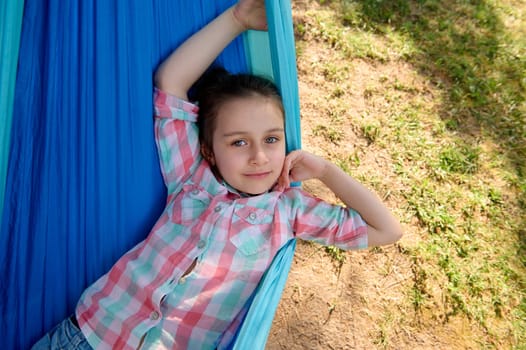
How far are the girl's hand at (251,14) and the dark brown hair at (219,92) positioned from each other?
154 mm

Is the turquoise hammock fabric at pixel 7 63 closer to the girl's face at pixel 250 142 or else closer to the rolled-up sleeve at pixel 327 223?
the girl's face at pixel 250 142

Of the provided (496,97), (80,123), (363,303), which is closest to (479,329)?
(363,303)

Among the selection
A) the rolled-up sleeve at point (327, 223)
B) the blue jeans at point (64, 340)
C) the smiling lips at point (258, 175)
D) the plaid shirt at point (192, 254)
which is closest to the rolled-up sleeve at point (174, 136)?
the plaid shirt at point (192, 254)

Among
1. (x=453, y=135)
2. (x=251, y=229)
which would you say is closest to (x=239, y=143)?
(x=251, y=229)

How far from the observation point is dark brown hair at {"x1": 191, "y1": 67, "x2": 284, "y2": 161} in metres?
1.43

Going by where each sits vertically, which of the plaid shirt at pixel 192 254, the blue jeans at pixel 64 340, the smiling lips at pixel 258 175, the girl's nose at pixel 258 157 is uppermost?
the girl's nose at pixel 258 157

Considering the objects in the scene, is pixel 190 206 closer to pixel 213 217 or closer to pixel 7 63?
pixel 213 217

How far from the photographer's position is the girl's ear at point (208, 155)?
1475 millimetres

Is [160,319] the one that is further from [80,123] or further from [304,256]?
[304,256]

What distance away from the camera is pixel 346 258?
2021 millimetres

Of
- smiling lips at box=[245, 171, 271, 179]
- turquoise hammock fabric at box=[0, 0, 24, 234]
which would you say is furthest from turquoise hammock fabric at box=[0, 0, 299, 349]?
smiling lips at box=[245, 171, 271, 179]

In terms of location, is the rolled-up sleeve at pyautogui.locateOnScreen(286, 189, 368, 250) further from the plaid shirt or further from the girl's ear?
the girl's ear

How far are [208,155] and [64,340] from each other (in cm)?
67

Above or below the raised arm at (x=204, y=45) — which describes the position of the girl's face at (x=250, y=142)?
below
